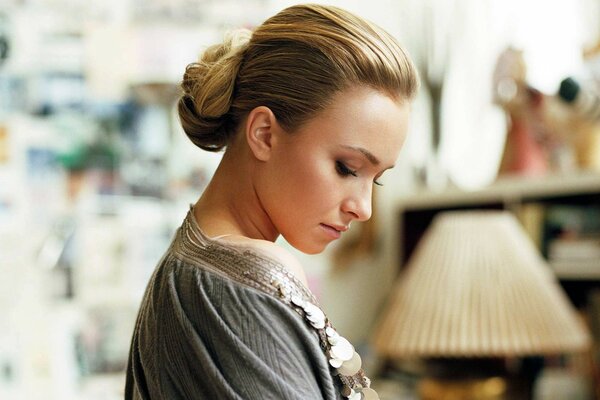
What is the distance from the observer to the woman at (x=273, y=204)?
0.58 metres

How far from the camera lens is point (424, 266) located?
1.89 metres

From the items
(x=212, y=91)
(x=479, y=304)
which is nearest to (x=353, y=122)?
(x=212, y=91)

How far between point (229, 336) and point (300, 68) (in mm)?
221

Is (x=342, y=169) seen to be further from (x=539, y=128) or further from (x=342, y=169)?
(x=539, y=128)

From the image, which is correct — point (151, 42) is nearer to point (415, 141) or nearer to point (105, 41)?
point (105, 41)

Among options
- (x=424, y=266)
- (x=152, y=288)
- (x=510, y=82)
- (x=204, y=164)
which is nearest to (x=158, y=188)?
(x=204, y=164)

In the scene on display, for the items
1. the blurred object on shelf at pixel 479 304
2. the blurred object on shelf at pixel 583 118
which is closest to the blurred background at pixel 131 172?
the blurred object on shelf at pixel 583 118

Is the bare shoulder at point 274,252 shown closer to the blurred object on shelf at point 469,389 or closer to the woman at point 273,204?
the woman at point 273,204

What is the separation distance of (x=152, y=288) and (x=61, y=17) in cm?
131

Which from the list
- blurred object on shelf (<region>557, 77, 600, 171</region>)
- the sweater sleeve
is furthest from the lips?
blurred object on shelf (<region>557, 77, 600, 171</region>)

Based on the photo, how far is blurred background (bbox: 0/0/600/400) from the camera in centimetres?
178

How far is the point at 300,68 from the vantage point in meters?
0.65

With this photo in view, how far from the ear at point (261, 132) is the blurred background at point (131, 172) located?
125 cm

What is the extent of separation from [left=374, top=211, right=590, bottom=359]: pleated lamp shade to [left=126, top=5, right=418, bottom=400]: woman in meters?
1.14
